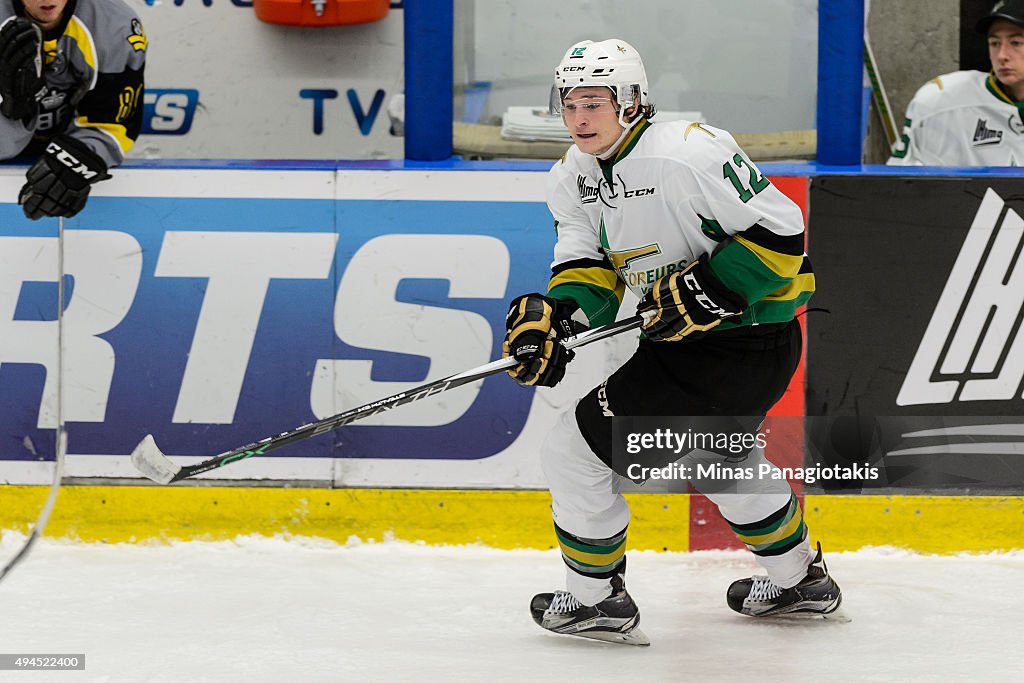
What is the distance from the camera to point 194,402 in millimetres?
3508

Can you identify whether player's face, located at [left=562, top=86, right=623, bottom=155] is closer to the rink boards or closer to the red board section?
the rink boards

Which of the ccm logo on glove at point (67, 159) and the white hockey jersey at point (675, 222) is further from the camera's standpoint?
the ccm logo on glove at point (67, 159)

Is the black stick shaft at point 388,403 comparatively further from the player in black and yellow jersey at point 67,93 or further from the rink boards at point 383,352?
the player in black and yellow jersey at point 67,93

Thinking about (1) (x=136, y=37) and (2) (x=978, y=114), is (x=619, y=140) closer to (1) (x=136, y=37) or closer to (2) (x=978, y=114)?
(1) (x=136, y=37)

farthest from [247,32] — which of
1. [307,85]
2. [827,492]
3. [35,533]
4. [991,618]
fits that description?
[991,618]

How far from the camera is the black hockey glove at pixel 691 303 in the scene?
2.64 m

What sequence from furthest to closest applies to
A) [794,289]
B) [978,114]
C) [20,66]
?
1. [978,114]
2. [20,66]
3. [794,289]

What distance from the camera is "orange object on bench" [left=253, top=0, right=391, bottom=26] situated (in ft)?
17.5

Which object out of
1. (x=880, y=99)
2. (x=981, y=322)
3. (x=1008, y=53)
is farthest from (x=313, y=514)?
(x=880, y=99)

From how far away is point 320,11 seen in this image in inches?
211

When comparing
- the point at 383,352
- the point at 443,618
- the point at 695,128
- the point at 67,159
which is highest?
the point at 695,128

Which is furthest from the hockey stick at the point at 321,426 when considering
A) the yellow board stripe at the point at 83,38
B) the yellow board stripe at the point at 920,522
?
the yellow board stripe at the point at 83,38

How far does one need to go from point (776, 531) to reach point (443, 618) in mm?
749

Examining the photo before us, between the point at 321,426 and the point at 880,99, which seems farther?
the point at 880,99
